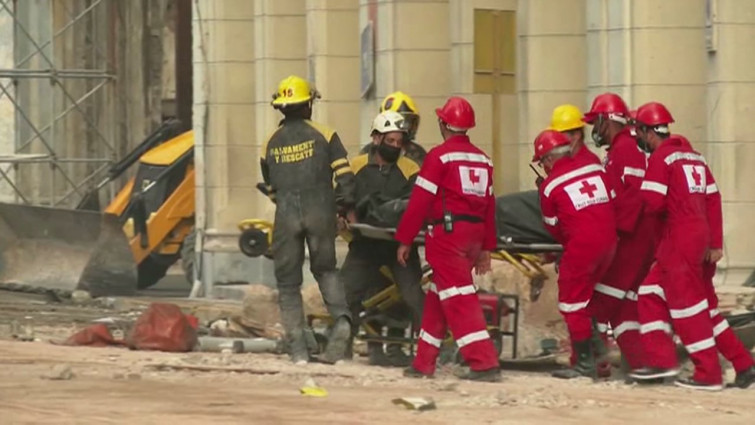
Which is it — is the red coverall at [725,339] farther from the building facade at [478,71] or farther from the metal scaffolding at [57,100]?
the metal scaffolding at [57,100]

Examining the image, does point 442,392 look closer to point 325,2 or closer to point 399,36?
point 399,36

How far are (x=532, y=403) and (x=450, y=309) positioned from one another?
6.42 ft

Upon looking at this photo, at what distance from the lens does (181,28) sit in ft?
156

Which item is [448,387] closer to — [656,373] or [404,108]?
[656,373]

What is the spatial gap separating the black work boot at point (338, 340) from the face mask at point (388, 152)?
1263 millimetres

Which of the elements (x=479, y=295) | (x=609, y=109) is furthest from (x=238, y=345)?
(x=609, y=109)

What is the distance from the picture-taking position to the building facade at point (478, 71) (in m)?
27.3

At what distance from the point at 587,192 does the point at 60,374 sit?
4002 millimetres

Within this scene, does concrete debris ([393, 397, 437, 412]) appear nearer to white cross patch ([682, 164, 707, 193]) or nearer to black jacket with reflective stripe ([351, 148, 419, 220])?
white cross patch ([682, 164, 707, 193])

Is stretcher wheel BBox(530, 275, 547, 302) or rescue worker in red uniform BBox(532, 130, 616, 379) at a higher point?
rescue worker in red uniform BBox(532, 130, 616, 379)

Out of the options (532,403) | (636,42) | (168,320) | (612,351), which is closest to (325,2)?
(636,42)

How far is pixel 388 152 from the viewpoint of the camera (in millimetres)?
22578

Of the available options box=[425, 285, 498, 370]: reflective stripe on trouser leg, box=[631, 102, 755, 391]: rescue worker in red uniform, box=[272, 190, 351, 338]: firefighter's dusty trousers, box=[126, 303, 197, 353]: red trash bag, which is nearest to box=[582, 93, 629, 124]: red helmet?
box=[631, 102, 755, 391]: rescue worker in red uniform

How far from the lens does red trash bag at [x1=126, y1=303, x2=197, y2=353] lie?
2420 cm
